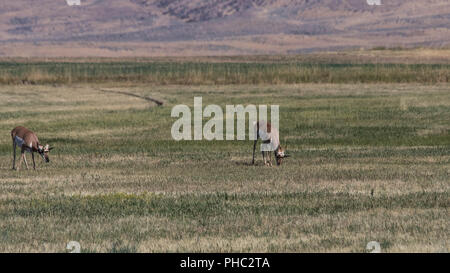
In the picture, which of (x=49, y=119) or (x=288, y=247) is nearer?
(x=288, y=247)

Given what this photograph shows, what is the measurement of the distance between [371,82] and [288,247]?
225ft

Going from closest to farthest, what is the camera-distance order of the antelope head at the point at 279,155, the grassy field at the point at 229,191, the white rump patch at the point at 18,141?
the grassy field at the point at 229,191, the white rump patch at the point at 18,141, the antelope head at the point at 279,155

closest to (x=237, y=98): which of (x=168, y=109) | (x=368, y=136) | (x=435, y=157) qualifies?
(x=168, y=109)

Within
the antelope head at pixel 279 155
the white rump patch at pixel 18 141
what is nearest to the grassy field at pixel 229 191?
the antelope head at pixel 279 155

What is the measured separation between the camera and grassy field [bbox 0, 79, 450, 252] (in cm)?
1456

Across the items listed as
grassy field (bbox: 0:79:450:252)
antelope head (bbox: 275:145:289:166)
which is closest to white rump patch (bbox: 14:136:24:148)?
grassy field (bbox: 0:79:450:252)

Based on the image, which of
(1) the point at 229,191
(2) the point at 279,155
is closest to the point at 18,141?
(2) the point at 279,155

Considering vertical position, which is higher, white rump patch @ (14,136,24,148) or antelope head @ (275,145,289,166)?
white rump patch @ (14,136,24,148)

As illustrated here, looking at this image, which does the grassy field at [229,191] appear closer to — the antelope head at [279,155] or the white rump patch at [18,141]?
the antelope head at [279,155]

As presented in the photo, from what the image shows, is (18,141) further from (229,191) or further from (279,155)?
(229,191)

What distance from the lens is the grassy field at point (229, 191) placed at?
1456 centimetres

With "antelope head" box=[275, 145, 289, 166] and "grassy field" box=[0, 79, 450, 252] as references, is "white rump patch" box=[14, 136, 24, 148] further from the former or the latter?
"antelope head" box=[275, 145, 289, 166]
